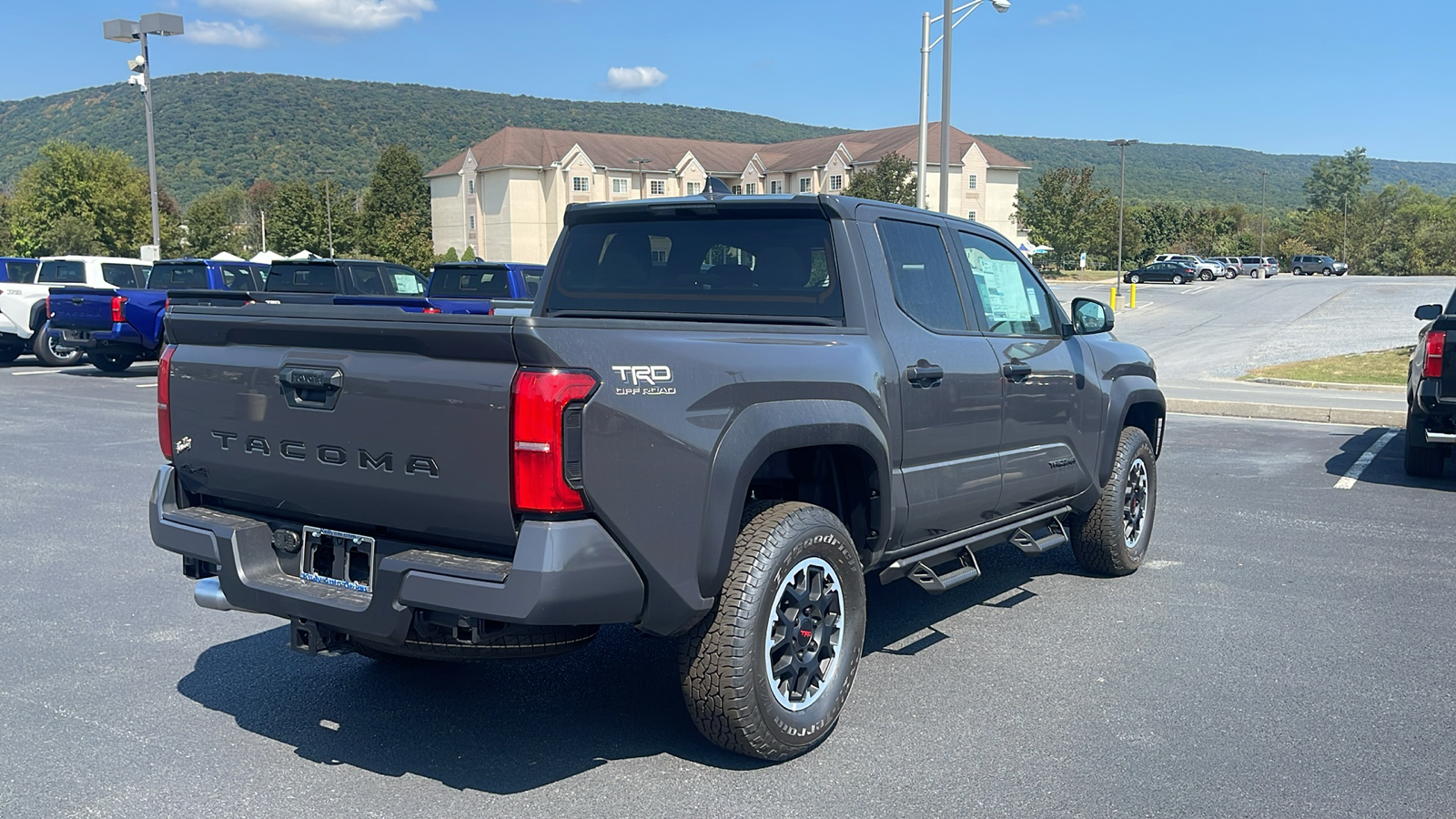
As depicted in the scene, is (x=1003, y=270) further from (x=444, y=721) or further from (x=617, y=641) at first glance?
(x=444, y=721)

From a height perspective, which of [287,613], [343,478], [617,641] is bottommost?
[617,641]

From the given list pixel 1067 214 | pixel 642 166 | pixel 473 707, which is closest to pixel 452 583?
pixel 473 707

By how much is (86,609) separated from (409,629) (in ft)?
10.2

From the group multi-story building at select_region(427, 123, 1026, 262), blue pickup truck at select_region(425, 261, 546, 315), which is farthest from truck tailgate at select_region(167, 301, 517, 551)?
multi-story building at select_region(427, 123, 1026, 262)

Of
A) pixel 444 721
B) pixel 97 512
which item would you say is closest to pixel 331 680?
pixel 444 721

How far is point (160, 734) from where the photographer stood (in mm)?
4102

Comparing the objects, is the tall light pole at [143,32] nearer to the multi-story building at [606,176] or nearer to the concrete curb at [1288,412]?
the concrete curb at [1288,412]

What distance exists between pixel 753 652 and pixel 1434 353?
24.7 feet

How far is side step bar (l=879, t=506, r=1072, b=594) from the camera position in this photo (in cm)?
471

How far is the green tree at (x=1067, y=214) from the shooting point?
82250 millimetres

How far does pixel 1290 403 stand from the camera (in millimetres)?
15023

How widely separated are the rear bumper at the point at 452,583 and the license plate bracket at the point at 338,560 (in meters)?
0.03

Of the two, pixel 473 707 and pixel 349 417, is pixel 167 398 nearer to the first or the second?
pixel 349 417

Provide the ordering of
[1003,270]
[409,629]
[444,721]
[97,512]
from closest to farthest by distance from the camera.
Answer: [409,629] → [444,721] → [1003,270] → [97,512]
